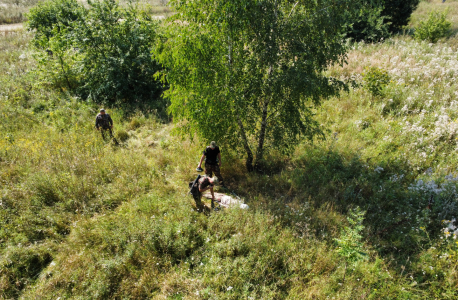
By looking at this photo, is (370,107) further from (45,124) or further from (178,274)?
(45,124)

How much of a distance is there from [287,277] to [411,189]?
4395 mm

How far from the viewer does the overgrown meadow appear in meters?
4.41

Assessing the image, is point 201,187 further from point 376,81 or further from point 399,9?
point 399,9

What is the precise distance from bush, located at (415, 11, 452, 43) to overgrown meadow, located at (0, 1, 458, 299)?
5197 millimetres

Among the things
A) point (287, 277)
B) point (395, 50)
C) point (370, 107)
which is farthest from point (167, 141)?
point (395, 50)

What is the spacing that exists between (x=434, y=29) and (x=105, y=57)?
732 inches

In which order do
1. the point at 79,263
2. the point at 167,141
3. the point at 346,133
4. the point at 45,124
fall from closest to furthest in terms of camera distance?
1. the point at 79,263
2. the point at 346,133
3. the point at 167,141
4. the point at 45,124

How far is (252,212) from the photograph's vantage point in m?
5.75

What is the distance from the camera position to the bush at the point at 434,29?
13.8 m

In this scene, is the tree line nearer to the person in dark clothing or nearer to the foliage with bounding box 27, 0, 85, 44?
the person in dark clothing

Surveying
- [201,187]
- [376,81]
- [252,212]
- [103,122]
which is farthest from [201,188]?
[376,81]

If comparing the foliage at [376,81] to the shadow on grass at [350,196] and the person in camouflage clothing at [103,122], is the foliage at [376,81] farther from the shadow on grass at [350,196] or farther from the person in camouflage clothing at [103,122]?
the person in camouflage clothing at [103,122]

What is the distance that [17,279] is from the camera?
15.1ft

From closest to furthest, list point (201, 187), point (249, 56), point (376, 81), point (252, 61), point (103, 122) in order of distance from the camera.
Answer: point (252, 61)
point (249, 56)
point (201, 187)
point (103, 122)
point (376, 81)
